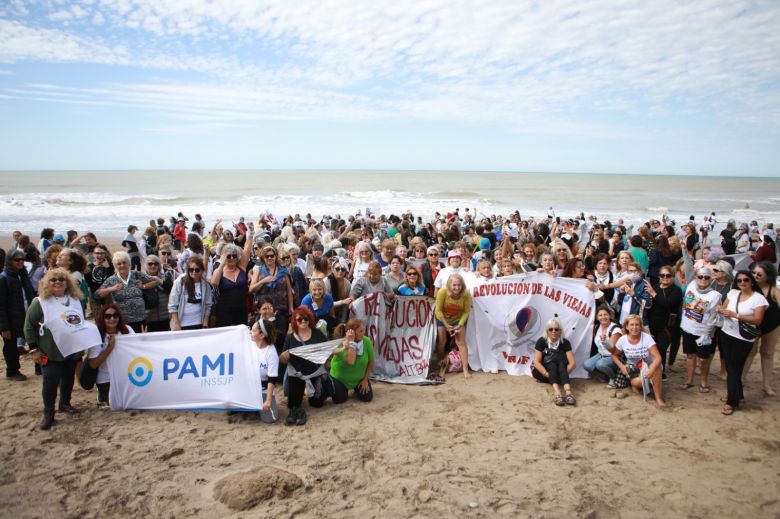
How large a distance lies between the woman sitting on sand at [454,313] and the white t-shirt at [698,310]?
9.04 ft

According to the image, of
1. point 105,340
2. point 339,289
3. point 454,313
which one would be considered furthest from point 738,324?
point 105,340

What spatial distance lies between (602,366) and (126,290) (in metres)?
6.17

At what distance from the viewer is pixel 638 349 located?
6109 mm

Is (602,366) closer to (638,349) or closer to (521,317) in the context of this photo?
(638,349)

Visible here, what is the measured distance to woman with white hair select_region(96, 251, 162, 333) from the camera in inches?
237

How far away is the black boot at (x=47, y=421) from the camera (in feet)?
16.8

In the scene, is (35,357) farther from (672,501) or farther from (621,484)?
(672,501)

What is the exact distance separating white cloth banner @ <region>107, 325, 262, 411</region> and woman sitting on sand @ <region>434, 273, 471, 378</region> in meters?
2.70

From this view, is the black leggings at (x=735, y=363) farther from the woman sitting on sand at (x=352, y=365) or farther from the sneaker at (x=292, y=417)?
the sneaker at (x=292, y=417)

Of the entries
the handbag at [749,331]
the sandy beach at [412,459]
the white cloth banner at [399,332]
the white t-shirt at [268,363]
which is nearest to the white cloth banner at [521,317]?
the white cloth banner at [399,332]

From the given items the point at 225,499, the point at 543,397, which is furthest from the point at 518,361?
the point at 225,499

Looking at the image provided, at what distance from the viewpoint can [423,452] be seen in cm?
488

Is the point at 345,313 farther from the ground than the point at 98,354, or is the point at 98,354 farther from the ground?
the point at 345,313

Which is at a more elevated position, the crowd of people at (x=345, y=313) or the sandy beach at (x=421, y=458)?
the crowd of people at (x=345, y=313)
